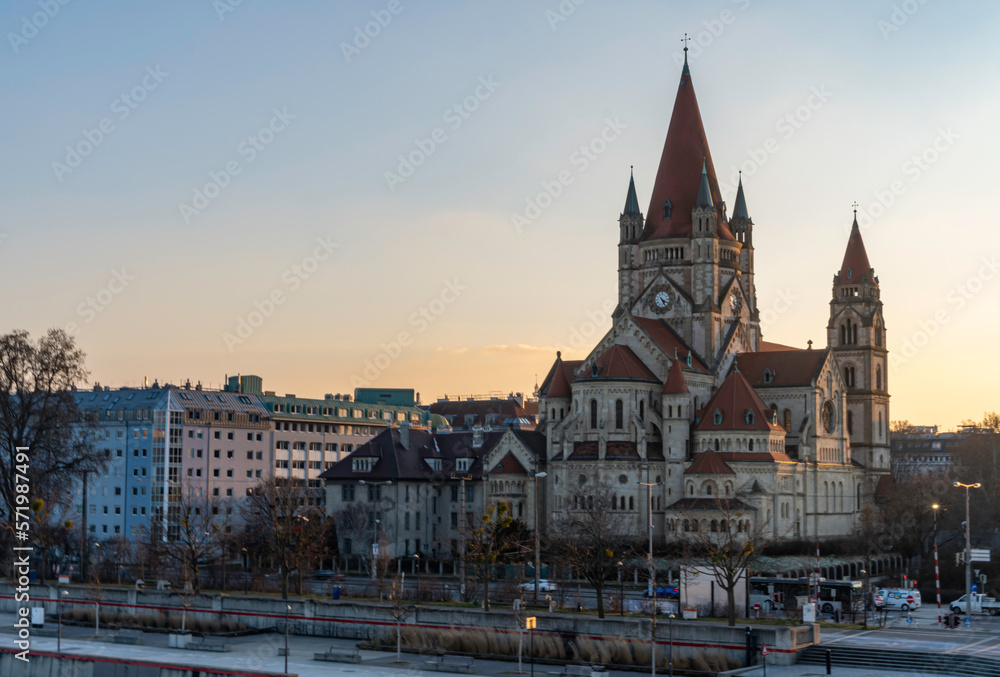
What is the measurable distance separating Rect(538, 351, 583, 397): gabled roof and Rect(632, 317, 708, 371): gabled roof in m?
7.84

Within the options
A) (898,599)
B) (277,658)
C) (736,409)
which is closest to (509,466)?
(736,409)

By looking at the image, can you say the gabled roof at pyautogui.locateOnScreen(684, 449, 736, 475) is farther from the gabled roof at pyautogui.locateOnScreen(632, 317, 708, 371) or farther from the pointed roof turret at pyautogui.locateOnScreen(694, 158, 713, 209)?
the pointed roof turret at pyautogui.locateOnScreen(694, 158, 713, 209)

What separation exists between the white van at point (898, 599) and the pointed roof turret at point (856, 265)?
5695 cm

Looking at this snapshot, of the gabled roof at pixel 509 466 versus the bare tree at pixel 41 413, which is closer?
the bare tree at pixel 41 413

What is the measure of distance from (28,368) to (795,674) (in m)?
54.9

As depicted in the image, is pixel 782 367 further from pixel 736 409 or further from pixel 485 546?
pixel 485 546

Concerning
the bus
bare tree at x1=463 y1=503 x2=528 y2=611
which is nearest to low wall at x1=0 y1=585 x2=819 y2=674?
bare tree at x1=463 y1=503 x2=528 y2=611

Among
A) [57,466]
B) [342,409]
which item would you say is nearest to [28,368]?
[57,466]

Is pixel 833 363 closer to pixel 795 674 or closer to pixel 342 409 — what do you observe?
pixel 342 409

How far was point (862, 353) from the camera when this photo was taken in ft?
429

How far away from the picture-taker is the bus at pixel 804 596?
237 feet

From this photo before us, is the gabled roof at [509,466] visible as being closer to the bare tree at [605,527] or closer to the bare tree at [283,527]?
the bare tree at [605,527]

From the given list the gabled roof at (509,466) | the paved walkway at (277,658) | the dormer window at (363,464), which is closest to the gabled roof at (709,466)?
the gabled roof at (509,466)

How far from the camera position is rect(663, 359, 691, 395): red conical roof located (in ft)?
367
